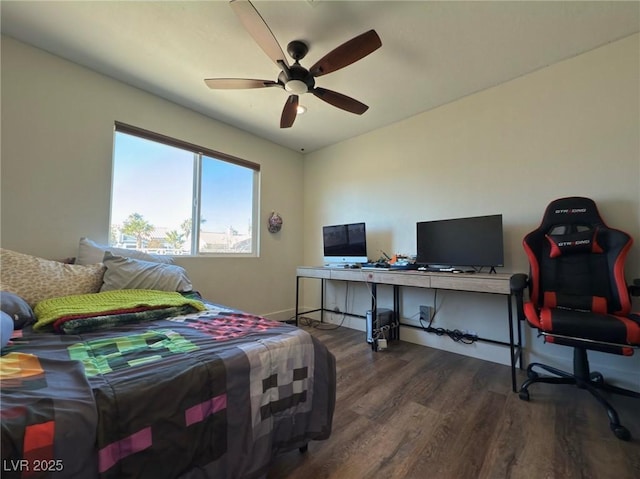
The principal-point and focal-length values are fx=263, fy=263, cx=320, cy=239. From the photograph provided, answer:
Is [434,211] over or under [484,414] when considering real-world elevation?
over

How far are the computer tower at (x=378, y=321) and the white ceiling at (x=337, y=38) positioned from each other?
2.26 meters

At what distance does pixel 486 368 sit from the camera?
2262 mm

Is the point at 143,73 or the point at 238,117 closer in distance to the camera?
the point at 143,73

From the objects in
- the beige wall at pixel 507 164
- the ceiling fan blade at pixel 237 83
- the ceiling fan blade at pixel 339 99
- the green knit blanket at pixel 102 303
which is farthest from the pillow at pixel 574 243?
the green knit blanket at pixel 102 303

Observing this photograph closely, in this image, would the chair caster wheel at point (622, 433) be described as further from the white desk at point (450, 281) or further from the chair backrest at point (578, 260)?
the chair backrest at point (578, 260)

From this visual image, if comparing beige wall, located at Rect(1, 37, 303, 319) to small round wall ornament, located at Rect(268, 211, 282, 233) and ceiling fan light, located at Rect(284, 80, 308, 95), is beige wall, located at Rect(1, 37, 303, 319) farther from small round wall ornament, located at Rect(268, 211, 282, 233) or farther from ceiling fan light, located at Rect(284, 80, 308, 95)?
ceiling fan light, located at Rect(284, 80, 308, 95)

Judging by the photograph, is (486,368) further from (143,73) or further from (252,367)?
(143,73)

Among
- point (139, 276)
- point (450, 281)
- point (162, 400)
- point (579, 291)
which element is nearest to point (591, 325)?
point (579, 291)

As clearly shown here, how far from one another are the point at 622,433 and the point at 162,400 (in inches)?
87.0

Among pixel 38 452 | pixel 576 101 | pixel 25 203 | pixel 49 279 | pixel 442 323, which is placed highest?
pixel 576 101

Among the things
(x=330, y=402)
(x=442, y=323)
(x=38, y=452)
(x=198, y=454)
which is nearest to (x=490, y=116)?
(x=442, y=323)

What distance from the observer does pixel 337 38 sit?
1.97 metres

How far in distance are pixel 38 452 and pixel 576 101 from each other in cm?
353

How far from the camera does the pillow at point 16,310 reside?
1324 mm
